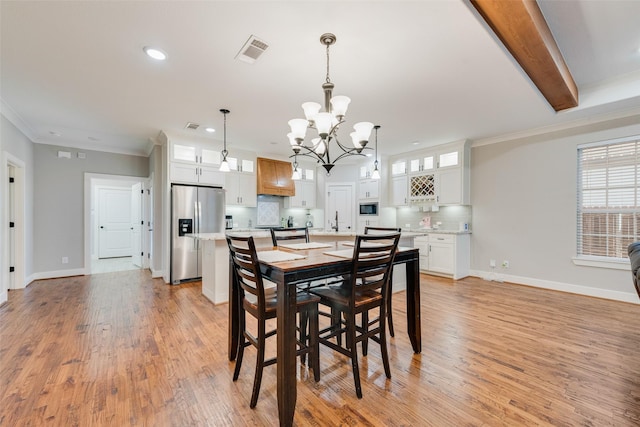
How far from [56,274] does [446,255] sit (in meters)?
7.22

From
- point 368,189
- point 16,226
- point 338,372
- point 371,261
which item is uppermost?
point 368,189

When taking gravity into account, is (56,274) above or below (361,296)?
below

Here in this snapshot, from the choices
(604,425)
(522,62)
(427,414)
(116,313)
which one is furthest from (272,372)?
(522,62)

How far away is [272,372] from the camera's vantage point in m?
2.08

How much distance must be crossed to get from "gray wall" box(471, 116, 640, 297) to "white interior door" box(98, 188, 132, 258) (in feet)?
29.9

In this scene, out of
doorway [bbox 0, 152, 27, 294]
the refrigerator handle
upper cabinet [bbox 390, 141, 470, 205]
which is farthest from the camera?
upper cabinet [bbox 390, 141, 470, 205]

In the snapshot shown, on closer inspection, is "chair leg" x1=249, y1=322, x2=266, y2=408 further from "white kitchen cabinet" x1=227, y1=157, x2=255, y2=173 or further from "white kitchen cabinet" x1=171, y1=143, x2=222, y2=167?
"white kitchen cabinet" x1=227, y1=157, x2=255, y2=173

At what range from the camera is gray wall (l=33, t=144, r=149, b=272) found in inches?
195

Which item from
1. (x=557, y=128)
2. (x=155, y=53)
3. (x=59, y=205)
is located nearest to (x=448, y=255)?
(x=557, y=128)

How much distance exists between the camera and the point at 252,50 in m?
2.32

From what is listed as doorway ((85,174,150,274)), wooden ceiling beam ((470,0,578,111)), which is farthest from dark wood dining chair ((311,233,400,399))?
doorway ((85,174,150,274))

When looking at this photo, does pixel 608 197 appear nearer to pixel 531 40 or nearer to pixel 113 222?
pixel 531 40

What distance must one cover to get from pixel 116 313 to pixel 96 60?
8.95ft

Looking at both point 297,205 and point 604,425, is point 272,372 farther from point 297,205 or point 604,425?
point 297,205
